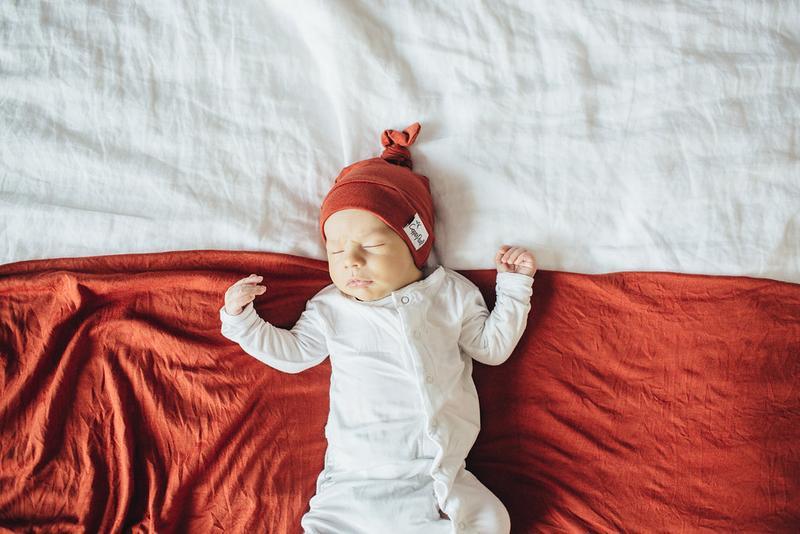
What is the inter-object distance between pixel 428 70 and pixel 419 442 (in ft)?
3.08

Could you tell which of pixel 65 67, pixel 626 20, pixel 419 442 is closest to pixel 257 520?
pixel 419 442

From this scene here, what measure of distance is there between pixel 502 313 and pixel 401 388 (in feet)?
0.97

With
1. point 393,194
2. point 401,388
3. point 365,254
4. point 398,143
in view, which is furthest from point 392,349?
point 398,143

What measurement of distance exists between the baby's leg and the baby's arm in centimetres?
29

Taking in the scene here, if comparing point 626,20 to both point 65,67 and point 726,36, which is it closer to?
point 726,36

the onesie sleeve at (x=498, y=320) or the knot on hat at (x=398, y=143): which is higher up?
the knot on hat at (x=398, y=143)

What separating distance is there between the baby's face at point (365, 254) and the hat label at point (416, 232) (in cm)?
2

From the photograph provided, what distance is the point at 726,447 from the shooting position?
4.49 feet

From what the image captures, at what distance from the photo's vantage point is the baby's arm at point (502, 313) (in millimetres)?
1374

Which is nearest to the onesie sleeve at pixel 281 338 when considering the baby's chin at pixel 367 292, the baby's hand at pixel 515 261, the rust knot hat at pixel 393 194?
the baby's chin at pixel 367 292

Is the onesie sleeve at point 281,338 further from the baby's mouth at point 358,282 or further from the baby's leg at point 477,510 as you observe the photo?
the baby's leg at point 477,510

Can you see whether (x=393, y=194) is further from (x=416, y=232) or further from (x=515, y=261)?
(x=515, y=261)

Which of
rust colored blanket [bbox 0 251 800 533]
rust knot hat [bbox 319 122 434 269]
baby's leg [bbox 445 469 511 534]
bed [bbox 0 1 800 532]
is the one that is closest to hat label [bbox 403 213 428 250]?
rust knot hat [bbox 319 122 434 269]

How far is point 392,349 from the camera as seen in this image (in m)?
1.38
